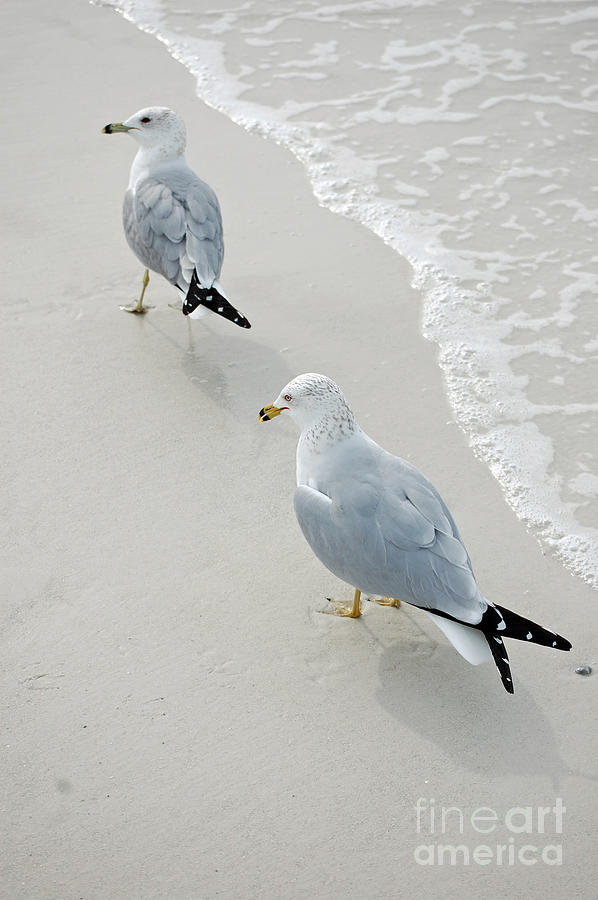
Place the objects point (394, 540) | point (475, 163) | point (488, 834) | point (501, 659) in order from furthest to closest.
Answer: point (475, 163)
point (394, 540)
point (501, 659)
point (488, 834)

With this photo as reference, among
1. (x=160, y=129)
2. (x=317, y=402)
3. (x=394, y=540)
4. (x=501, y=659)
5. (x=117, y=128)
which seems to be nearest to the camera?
(x=501, y=659)

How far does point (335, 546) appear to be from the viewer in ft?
9.67

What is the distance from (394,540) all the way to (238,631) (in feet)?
2.07

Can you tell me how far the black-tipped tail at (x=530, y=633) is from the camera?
273 centimetres

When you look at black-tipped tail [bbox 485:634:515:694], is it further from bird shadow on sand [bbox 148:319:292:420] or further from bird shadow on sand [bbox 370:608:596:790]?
bird shadow on sand [bbox 148:319:292:420]

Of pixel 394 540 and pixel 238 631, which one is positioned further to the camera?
pixel 238 631

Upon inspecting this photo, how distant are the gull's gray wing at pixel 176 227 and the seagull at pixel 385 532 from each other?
1337mm

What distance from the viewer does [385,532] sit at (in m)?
2.88

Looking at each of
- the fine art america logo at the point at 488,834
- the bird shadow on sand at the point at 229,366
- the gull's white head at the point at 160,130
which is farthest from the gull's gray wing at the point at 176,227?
the fine art america logo at the point at 488,834

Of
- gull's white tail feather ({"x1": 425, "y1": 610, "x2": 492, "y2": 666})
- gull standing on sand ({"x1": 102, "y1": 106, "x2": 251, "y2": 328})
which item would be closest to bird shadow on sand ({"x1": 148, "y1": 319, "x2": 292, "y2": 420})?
gull standing on sand ({"x1": 102, "y1": 106, "x2": 251, "y2": 328})

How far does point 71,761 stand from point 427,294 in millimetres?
2903

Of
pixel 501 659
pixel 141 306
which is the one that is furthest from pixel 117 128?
pixel 501 659

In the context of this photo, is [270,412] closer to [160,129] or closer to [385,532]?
[385,532]

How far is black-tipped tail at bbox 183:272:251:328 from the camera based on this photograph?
4.13 meters
